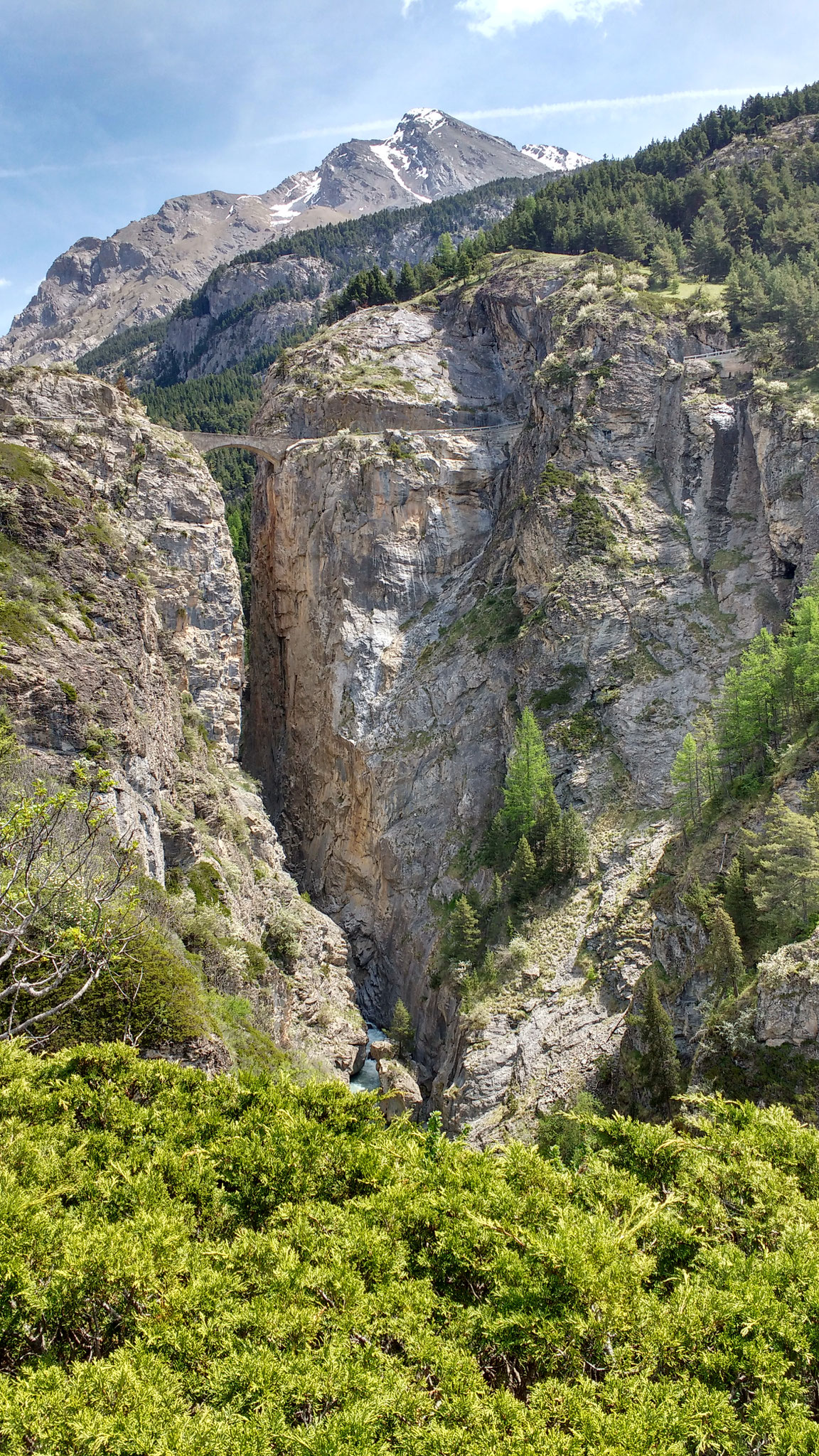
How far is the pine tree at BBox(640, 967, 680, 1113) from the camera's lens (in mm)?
27547

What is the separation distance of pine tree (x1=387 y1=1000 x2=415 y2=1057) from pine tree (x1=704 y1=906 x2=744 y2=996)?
71.3ft

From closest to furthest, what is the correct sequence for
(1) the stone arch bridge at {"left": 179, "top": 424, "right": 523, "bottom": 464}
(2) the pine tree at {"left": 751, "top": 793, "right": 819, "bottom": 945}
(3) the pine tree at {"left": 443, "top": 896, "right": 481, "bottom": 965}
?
1. (2) the pine tree at {"left": 751, "top": 793, "right": 819, "bottom": 945}
2. (3) the pine tree at {"left": 443, "top": 896, "right": 481, "bottom": 965}
3. (1) the stone arch bridge at {"left": 179, "top": 424, "right": 523, "bottom": 464}

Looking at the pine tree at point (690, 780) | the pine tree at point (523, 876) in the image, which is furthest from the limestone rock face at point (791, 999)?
the pine tree at point (523, 876)

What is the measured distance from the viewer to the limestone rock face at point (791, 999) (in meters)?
21.8

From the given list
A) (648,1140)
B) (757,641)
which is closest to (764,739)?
(757,641)

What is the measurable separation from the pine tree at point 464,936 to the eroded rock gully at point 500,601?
2527mm

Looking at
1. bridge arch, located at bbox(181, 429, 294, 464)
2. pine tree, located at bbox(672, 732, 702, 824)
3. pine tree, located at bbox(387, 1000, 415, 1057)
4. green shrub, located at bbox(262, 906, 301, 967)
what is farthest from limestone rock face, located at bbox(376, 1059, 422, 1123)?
bridge arch, located at bbox(181, 429, 294, 464)

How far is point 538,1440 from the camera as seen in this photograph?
8.27m

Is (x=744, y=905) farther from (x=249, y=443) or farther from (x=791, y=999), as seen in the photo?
(x=249, y=443)

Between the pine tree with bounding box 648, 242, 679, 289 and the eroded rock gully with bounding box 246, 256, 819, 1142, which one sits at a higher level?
the pine tree with bounding box 648, 242, 679, 289

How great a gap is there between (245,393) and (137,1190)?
12330 centimetres

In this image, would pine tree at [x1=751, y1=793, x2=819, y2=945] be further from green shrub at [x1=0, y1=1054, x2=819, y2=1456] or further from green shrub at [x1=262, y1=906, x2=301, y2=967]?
green shrub at [x1=262, y1=906, x2=301, y2=967]

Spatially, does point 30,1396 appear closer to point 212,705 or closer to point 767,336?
point 212,705

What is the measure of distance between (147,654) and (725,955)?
87.4ft
